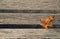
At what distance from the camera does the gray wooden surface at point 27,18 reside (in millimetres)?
1250

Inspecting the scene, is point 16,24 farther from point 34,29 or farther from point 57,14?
point 57,14

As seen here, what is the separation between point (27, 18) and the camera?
1.28 m

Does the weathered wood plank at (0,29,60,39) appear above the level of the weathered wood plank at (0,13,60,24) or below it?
below

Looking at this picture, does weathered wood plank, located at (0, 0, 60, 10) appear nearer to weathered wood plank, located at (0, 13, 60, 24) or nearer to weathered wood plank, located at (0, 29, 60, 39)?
weathered wood plank, located at (0, 13, 60, 24)

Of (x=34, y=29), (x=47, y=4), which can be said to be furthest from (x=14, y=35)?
(x=47, y=4)

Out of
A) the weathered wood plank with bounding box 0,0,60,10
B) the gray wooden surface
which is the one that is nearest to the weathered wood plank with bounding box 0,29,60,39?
the gray wooden surface

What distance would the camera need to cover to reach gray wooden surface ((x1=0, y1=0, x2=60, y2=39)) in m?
1.25

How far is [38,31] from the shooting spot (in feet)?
4.14

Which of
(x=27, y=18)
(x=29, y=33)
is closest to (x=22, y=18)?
(x=27, y=18)

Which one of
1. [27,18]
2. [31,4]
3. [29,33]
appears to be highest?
[31,4]

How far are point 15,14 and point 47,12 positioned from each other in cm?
30

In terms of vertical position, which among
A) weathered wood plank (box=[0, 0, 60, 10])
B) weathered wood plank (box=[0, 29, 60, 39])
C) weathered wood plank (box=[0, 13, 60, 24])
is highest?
weathered wood plank (box=[0, 0, 60, 10])

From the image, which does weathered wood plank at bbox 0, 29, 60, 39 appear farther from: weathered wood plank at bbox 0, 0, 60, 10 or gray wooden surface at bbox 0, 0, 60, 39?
weathered wood plank at bbox 0, 0, 60, 10

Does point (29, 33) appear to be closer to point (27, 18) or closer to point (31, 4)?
point (27, 18)
